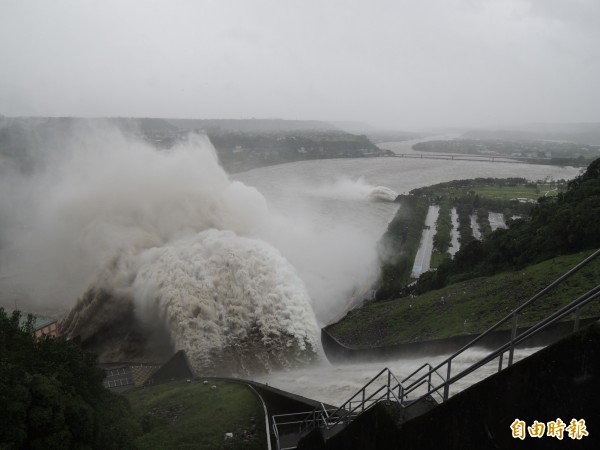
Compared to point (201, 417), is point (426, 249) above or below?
below

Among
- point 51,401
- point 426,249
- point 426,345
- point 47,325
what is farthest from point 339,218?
point 51,401

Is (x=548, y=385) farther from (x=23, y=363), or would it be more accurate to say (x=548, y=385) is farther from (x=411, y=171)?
(x=411, y=171)

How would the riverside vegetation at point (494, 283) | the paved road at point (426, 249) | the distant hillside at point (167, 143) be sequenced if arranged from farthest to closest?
the distant hillside at point (167, 143) < the paved road at point (426, 249) < the riverside vegetation at point (494, 283)

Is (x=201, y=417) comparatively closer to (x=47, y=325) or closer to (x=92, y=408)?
(x=92, y=408)

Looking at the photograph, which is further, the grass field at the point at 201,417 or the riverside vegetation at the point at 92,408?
the grass field at the point at 201,417

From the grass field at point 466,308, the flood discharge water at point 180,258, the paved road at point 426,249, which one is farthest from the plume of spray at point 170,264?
the paved road at point 426,249

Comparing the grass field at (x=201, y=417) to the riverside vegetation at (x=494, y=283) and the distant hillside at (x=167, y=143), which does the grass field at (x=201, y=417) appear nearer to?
the riverside vegetation at (x=494, y=283)

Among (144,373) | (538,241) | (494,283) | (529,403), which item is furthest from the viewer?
(538,241)
